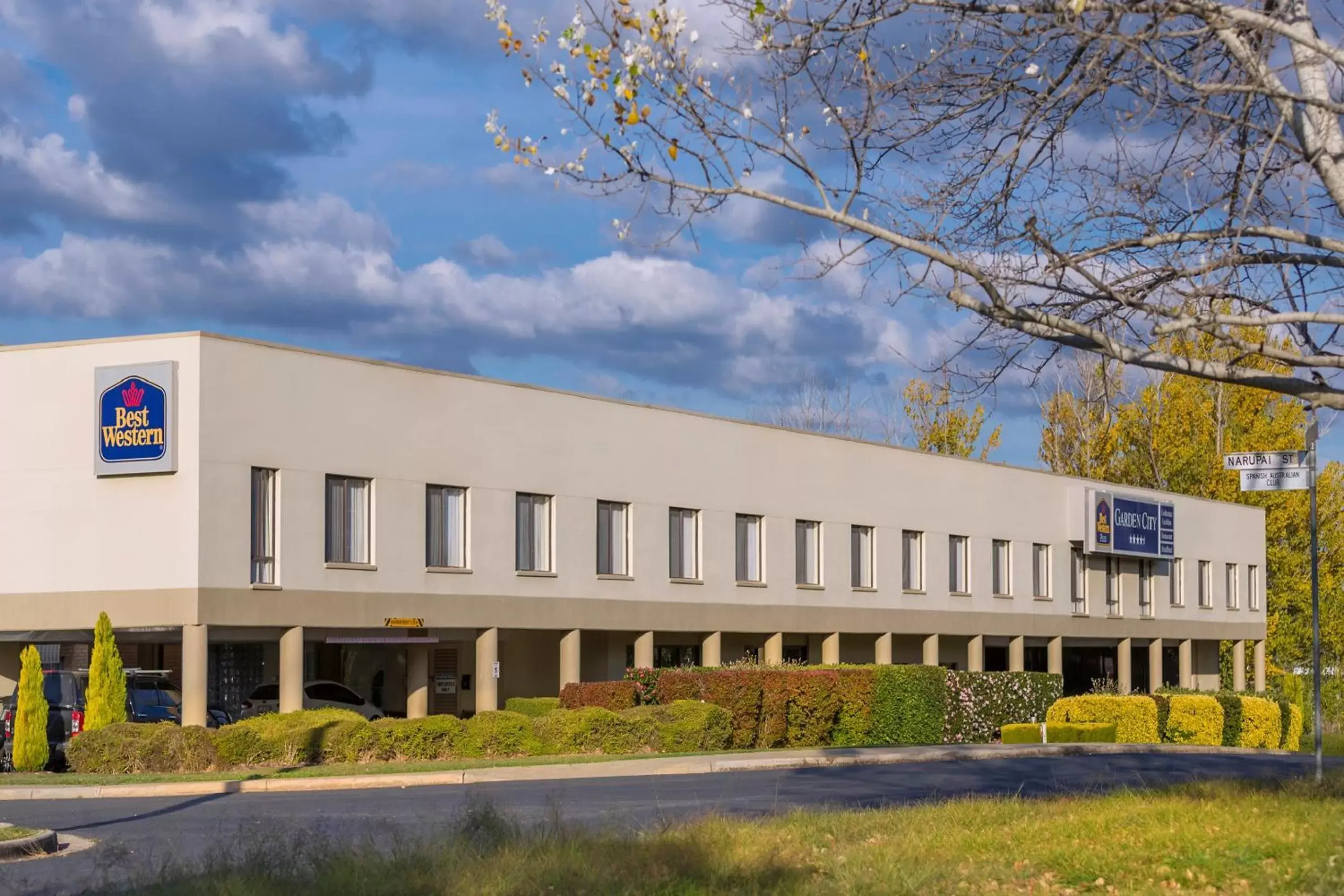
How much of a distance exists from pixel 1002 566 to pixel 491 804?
4086 centimetres

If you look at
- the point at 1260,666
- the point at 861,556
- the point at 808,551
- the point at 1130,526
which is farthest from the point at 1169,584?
the point at 808,551

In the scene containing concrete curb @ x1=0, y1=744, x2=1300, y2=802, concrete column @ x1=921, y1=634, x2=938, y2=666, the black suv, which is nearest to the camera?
concrete curb @ x1=0, y1=744, x2=1300, y2=802

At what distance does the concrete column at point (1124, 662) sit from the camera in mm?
56031

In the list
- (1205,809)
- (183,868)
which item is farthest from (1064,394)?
(183,868)

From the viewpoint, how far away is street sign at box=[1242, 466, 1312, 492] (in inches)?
738

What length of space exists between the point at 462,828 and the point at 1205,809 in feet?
20.0

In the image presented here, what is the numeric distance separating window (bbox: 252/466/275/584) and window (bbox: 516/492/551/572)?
668cm

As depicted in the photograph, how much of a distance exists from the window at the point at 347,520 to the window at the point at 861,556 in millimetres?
16535

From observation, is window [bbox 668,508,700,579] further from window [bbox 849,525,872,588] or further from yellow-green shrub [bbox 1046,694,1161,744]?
yellow-green shrub [bbox 1046,694,1161,744]

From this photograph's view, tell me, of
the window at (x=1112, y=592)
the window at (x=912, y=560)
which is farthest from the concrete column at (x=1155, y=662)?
the window at (x=912, y=560)

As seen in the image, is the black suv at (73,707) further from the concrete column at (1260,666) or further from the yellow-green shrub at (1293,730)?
the concrete column at (1260,666)

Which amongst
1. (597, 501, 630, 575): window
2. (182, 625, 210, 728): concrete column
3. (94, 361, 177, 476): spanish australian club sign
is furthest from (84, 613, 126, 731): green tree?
(597, 501, 630, 575): window

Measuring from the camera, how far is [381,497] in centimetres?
3359

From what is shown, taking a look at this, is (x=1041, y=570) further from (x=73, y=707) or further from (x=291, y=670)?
(x=73, y=707)
